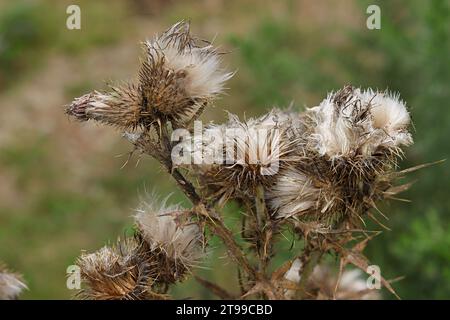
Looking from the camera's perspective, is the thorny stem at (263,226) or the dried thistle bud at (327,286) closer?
the thorny stem at (263,226)

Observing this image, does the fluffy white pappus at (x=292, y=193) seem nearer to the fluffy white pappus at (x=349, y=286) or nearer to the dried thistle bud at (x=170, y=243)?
the dried thistle bud at (x=170, y=243)

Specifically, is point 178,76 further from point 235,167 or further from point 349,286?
point 349,286

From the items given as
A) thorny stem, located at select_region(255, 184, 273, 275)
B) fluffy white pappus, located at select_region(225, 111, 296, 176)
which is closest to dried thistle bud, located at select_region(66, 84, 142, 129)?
fluffy white pappus, located at select_region(225, 111, 296, 176)

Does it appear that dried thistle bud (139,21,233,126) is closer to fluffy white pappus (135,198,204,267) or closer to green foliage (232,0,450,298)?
fluffy white pappus (135,198,204,267)

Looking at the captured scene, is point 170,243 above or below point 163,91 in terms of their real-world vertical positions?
below

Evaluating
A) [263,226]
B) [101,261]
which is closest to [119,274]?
[101,261]

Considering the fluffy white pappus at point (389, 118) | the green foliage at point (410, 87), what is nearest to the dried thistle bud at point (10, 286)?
the fluffy white pappus at point (389, 118)

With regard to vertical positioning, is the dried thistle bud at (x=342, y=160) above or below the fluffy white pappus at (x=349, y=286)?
above
